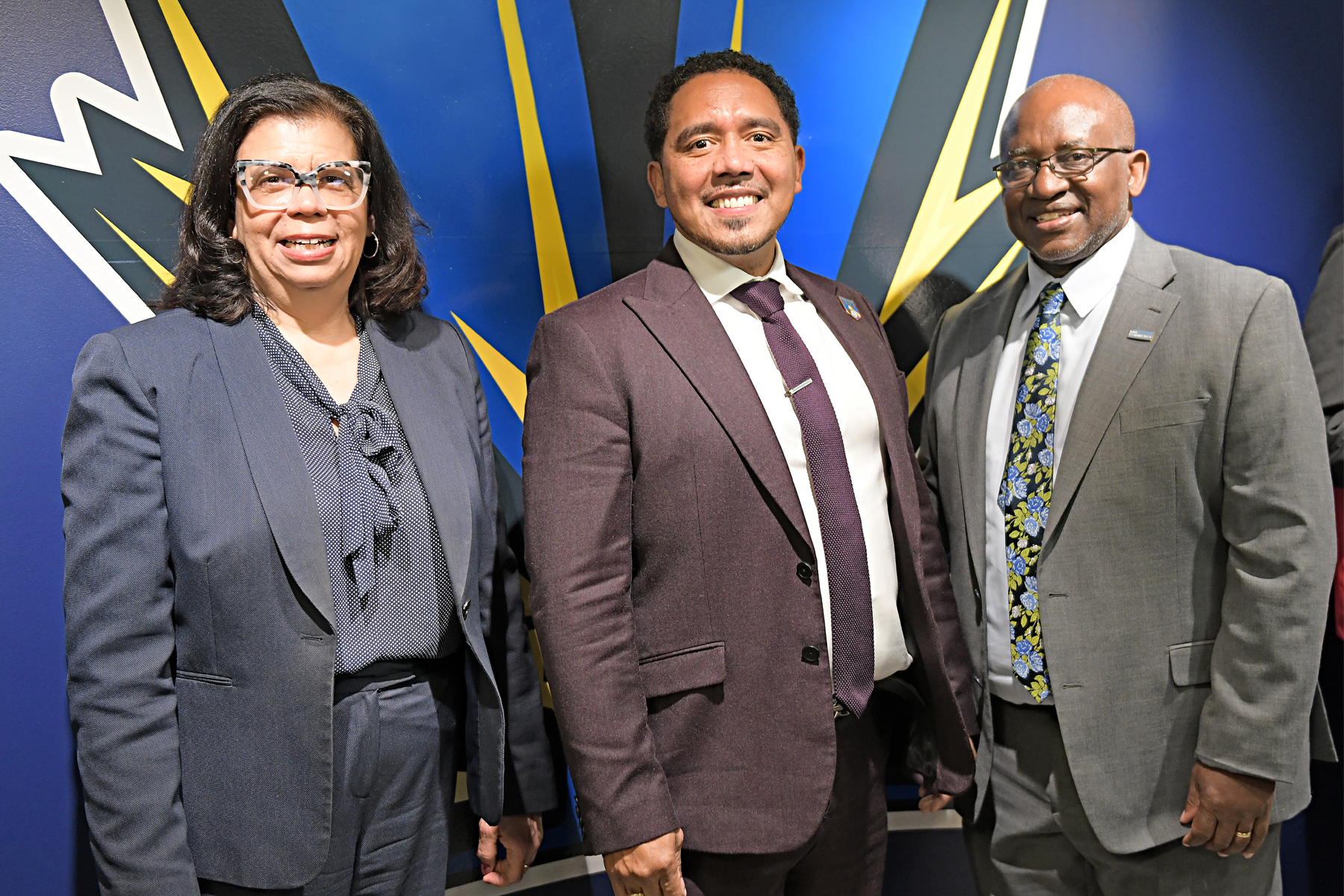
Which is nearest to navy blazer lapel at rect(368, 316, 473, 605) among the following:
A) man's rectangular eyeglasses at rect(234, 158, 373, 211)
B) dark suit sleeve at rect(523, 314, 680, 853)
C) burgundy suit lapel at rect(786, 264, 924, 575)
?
dark suit sleeve at rect(523, 314, 680, 853)

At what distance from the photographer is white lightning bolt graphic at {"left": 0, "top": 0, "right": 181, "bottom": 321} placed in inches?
77.6

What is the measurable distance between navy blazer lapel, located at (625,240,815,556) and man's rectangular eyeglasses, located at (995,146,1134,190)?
0.76 metres

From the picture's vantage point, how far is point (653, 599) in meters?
1.65

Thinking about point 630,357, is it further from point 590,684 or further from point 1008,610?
point 1008,610

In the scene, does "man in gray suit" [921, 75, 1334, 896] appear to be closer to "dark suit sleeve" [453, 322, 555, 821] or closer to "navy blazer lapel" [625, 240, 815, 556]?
A: "navy blazer lapel" [625, 240, 815, 556]

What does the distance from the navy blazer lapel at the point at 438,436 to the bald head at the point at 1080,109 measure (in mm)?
1370

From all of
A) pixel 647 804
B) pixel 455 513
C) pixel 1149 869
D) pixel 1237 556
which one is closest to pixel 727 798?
pixel 647 804

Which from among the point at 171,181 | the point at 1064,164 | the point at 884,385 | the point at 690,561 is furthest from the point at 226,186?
the point at 1064,164

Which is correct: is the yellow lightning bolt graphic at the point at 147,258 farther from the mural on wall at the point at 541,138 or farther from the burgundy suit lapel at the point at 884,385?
the burgundy suit lapel at the point at 884,385

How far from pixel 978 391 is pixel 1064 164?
0.52 m

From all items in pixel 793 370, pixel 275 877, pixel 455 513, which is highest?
pixel 793 370

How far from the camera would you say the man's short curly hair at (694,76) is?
196cm

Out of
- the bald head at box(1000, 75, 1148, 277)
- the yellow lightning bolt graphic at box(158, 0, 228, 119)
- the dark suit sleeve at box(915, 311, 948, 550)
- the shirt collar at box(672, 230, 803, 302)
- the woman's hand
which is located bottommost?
the woman's hand

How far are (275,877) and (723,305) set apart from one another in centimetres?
131
